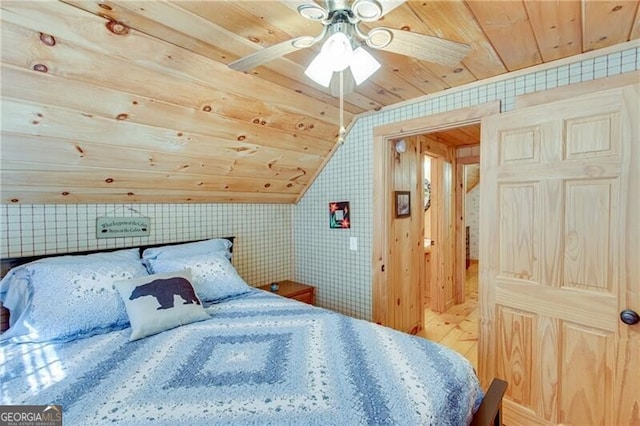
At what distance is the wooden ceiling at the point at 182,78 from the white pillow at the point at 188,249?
0.42 meters

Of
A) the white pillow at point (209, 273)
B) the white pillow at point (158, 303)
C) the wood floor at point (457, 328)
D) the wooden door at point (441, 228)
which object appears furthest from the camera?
the wooden door at point (441, 228)

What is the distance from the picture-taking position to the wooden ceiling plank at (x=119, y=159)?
162 cm

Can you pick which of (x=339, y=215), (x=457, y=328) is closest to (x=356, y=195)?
(x=339, y=215)

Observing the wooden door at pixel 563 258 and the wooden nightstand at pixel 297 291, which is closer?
the wooden door at pixel 563 258

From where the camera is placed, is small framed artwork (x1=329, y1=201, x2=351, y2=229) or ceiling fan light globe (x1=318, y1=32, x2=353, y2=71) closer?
ceiling fan light globe (x1=318, y1=32, x2=353, y2=71)

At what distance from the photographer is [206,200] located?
8.96 ft

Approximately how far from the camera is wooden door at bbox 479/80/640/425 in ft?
4.95

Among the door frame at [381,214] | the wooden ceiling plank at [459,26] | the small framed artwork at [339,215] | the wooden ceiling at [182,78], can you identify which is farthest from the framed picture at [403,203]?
the wooden ceiling plank at [459,26]

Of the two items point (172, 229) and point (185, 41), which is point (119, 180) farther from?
point (185, 41)

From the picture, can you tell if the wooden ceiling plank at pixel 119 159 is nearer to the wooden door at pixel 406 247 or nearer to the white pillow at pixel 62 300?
the white pillow at pixel 62 300

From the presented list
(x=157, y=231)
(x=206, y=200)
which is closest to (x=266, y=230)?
(x=206, y=200)

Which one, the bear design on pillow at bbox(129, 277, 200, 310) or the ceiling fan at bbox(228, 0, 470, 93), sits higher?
the ceiling fan at bbox(228, 0, 470, 93)

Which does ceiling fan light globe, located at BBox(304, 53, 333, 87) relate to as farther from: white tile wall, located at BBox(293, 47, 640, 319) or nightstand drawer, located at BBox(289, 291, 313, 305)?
nightstand drawer, located at BBox(289, 291, 313, 305)

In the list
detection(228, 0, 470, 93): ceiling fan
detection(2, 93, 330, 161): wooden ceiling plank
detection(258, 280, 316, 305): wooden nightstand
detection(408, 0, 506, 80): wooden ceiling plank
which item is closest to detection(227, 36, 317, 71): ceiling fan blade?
detection(228, 0, 470, 93): ceiling fan
